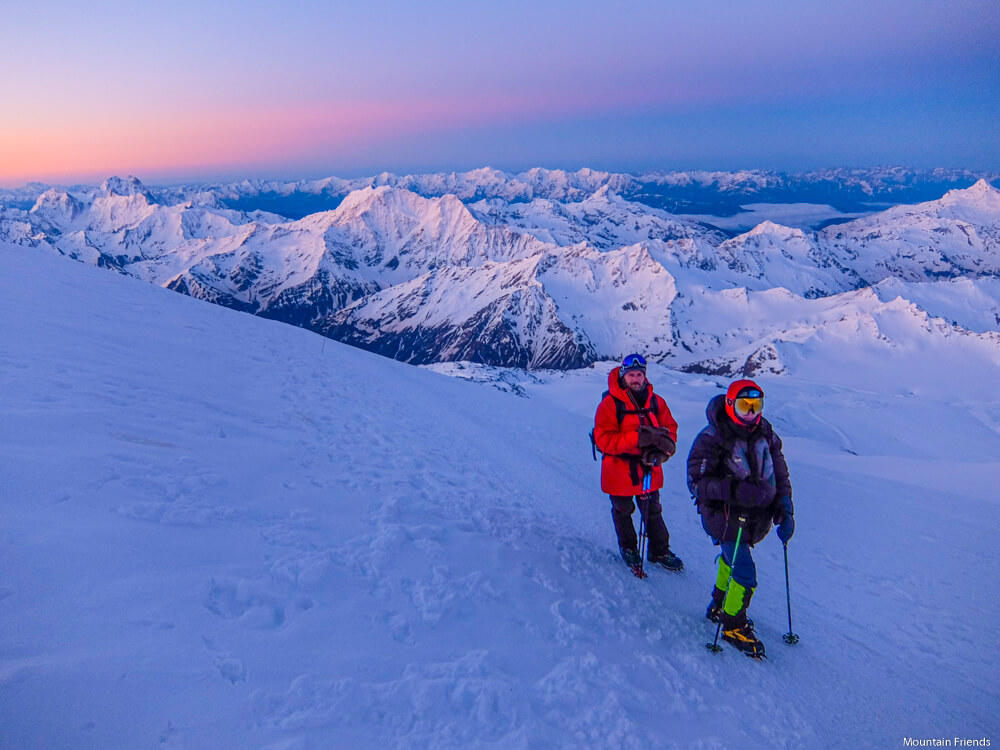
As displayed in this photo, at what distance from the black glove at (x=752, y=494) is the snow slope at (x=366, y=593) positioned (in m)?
1.78

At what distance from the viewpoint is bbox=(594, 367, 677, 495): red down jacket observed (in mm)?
6641

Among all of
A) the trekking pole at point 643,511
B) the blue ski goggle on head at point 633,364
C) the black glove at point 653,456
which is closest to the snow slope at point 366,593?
the trekking pole at point 643,511

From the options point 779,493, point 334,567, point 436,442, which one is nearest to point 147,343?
point 436,442

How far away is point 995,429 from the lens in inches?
2662

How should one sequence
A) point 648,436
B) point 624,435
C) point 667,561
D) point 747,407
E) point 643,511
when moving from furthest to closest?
point 667,561 < point 643,511 < point 624,435 < point 648,436 < point 747,407

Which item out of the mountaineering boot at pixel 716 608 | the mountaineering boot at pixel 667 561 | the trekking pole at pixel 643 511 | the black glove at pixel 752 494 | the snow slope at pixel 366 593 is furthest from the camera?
the mountaineering boot at pixel 667 561

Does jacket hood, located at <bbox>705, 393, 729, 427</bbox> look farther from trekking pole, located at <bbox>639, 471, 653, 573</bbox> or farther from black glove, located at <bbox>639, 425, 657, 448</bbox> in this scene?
trekking pole, located at <bbox>639, 471, 653, 573</bbox>

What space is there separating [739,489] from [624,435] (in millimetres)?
1461

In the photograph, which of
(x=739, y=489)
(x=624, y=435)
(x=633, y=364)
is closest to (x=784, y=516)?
(x=739, y=489)

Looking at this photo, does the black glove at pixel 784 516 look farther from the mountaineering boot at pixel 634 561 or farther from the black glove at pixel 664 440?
the mountaineering boot at pixel 634 561

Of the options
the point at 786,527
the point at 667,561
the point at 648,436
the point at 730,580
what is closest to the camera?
the point at 786,527

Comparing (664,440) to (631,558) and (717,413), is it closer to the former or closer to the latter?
(717,413)

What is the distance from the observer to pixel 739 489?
→ 585 centimetres

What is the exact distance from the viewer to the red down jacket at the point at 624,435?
6.64 metres
